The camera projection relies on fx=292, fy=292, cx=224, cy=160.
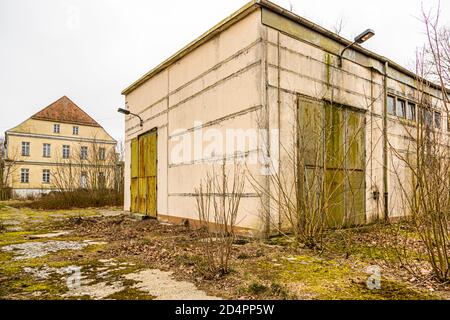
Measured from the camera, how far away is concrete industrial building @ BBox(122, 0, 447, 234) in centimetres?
617

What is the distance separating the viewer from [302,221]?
5.36 metres

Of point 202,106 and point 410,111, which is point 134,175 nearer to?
point 202,106

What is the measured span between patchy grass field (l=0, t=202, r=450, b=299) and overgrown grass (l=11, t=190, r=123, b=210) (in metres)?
10.9

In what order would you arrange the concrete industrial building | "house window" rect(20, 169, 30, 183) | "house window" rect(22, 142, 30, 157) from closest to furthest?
1. the concrete industrial building
2. "house window" rect(22, 142, 30, 157)
3. "house window" rect(20, 169, 30, 183)

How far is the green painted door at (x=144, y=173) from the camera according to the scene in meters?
10.4

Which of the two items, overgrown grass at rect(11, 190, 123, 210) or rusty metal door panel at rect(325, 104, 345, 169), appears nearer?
rusty metal door panel at rect(325, 104, 345, 169)

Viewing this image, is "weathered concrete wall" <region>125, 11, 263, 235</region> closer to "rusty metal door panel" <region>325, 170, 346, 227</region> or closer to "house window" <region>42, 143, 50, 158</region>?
"rusty metal door panel" <region>325, 170, 346, 227</region>

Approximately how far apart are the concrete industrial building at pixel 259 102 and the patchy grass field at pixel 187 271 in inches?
41.6

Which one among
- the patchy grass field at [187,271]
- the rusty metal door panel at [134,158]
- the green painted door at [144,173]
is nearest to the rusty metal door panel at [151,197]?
the green painted door at [144,173]

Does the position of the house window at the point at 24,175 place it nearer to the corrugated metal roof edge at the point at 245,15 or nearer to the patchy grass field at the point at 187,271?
the corrugated metal roof edge at the point at 245,15

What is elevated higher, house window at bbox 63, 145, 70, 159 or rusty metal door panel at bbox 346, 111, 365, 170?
house window at bbox 63, 145, 70, 159

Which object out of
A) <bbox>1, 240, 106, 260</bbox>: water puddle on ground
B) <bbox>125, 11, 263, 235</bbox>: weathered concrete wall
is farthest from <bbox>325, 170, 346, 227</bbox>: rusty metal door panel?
<bbox>1, 240, 106, 260</bbox>: water puddle on ground

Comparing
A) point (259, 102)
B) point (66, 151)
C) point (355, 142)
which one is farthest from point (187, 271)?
point (66, 151)
